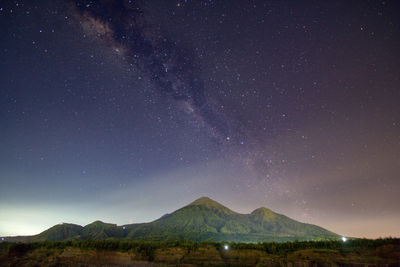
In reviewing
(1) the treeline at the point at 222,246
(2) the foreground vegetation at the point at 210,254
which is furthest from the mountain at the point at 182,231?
(2) the foreground vegetation at the point at 210,254

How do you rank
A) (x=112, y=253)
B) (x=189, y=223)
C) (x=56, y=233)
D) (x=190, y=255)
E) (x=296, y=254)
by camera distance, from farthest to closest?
1. (x=189, y=223)
2. (x=56, y=233)
3. (x=112, y=253)
4. (x=190, y=255)
5. (x=296, y=254)

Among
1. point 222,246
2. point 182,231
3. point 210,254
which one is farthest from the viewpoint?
point 182,231

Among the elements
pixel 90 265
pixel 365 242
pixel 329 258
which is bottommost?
pixel 90 265

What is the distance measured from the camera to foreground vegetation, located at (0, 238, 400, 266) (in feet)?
141

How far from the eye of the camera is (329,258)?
4375 cm

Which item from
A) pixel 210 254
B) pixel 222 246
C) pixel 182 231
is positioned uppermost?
pixel 182 231

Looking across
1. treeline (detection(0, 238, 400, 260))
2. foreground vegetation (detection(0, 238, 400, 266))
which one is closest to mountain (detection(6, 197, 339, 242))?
treeline (detection(0, 238, 400, 260))

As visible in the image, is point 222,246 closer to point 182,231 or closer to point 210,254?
point 210,254

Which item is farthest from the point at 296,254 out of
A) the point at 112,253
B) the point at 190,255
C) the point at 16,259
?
the point at 16,259

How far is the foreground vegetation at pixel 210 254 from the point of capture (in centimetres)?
4288

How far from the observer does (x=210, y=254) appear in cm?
5341

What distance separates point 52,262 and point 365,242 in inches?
2815

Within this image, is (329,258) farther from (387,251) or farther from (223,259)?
(223,259)

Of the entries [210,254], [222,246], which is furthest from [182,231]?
[210,254]
